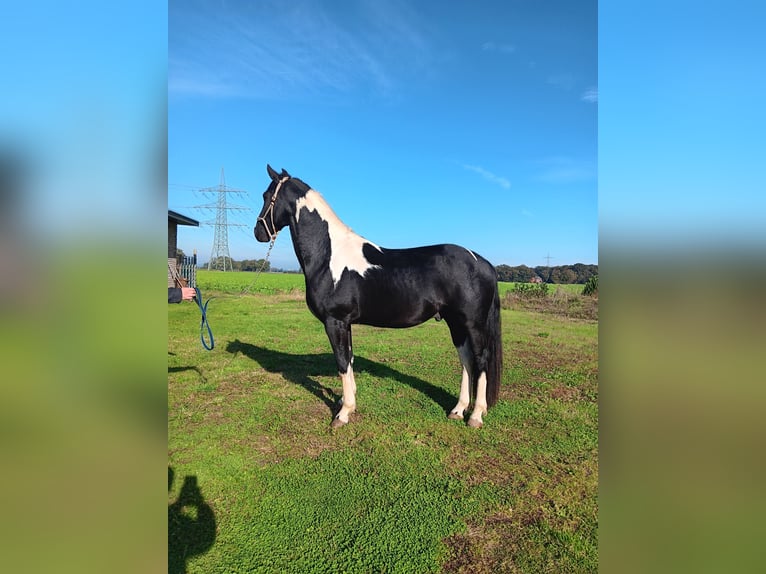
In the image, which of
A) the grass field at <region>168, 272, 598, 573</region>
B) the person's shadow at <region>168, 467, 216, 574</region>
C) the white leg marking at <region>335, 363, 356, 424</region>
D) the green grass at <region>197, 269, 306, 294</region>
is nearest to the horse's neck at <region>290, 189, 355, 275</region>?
the white leg marking at <region>335, 363, 356, 424</region>

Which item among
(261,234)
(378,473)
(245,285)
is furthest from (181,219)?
(378,473)

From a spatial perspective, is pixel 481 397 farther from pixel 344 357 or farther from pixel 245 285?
pixel 245 285

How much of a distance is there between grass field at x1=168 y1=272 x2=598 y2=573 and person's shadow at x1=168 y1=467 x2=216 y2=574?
1cm

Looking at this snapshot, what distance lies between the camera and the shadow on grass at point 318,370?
5516 millimetres

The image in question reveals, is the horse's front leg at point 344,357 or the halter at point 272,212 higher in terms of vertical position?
the halter at point 272,212

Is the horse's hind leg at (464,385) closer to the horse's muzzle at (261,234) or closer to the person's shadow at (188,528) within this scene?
the person's shadow at (188,528)

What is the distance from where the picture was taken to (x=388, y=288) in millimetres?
4668

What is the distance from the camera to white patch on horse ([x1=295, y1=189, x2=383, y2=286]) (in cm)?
471

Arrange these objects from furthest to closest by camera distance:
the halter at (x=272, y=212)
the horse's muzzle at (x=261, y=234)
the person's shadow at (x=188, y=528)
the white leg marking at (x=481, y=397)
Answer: the horse's muzzle at (x=261, y=234) → the halter at (x=272, y=212) → the white leg marking at (x=481, y=397) → the person's shadow at (x=188, y=528)

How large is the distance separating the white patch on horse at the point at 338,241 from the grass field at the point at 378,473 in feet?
5.99

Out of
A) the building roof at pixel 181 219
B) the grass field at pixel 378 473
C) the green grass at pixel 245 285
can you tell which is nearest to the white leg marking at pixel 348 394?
the grass field at pixel 378 473
